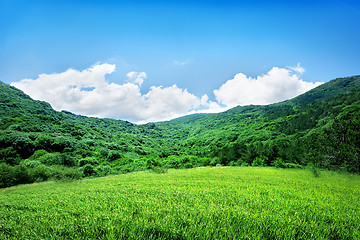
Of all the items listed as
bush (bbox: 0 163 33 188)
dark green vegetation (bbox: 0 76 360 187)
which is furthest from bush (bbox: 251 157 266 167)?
bush (bbox: 0 163 33 188)

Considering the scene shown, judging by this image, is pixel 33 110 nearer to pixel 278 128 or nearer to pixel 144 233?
pixel 144 233

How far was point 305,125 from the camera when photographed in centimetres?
10275

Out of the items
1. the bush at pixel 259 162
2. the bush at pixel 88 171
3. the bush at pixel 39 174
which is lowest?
the bush at pixel 259 162

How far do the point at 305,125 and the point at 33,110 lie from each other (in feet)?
693

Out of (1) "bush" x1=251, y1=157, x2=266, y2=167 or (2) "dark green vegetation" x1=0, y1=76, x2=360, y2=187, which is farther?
(1) "bush" x1=251, y1=157, x2=266, y2=167

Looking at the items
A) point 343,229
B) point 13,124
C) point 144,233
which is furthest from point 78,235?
point 13,124

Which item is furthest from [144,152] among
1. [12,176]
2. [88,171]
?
[12,176]

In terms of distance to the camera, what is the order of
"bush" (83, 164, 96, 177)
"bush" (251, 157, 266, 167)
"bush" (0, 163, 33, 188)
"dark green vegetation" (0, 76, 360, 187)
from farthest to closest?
"bush" (251, 157, 266, 167) < "bush" (83, 164, 96, 177) < "dark green vegetation" (0, 76, 360, 187) < "bush" (0, 163, 33, 188)

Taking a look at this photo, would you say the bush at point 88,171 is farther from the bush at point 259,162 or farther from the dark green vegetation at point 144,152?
the bush at point 259,162

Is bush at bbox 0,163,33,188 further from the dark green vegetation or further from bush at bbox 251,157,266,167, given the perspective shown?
bush at bbox 251,157,266,167

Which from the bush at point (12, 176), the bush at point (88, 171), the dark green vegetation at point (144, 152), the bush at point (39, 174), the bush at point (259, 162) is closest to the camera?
the bush at point (12, 176)

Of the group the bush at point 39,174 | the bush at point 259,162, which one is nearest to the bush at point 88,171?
the bush at point 39,174

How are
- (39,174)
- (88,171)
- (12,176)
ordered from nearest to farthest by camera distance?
(12,176) → (39,174) → (88,171)

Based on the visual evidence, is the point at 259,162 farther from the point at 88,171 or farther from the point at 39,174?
the point at 39,174
